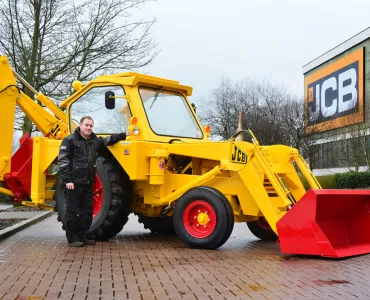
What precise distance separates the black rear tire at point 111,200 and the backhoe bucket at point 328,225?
269 cm

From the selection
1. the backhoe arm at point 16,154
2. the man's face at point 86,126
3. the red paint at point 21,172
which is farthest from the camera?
the red paint at point 21,172

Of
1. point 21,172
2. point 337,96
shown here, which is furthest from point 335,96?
point 21,172

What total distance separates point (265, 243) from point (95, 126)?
11.4ft

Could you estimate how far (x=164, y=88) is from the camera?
33.4 feet

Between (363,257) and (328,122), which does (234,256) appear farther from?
(328,122)

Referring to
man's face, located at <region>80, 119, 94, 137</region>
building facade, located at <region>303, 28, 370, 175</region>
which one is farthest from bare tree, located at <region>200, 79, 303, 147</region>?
man's face, located at <region>80, 119, 94, 137</region>

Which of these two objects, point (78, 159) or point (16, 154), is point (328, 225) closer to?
point (78, 159)

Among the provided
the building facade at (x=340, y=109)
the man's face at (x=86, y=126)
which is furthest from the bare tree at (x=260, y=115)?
the man's face at (x=86, y=126)

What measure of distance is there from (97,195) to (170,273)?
3296 mm

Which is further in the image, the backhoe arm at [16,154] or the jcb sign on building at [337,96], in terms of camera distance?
the jcb sign on building at [337,96]

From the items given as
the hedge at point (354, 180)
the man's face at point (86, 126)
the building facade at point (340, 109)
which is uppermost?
the building facade at point (340, 109)

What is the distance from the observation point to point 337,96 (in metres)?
42.3

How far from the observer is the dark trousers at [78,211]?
8.62 m

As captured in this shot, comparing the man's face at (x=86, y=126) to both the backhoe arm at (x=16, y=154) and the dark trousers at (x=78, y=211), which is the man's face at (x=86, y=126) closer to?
the dark trousers at (x=78, y=211)
